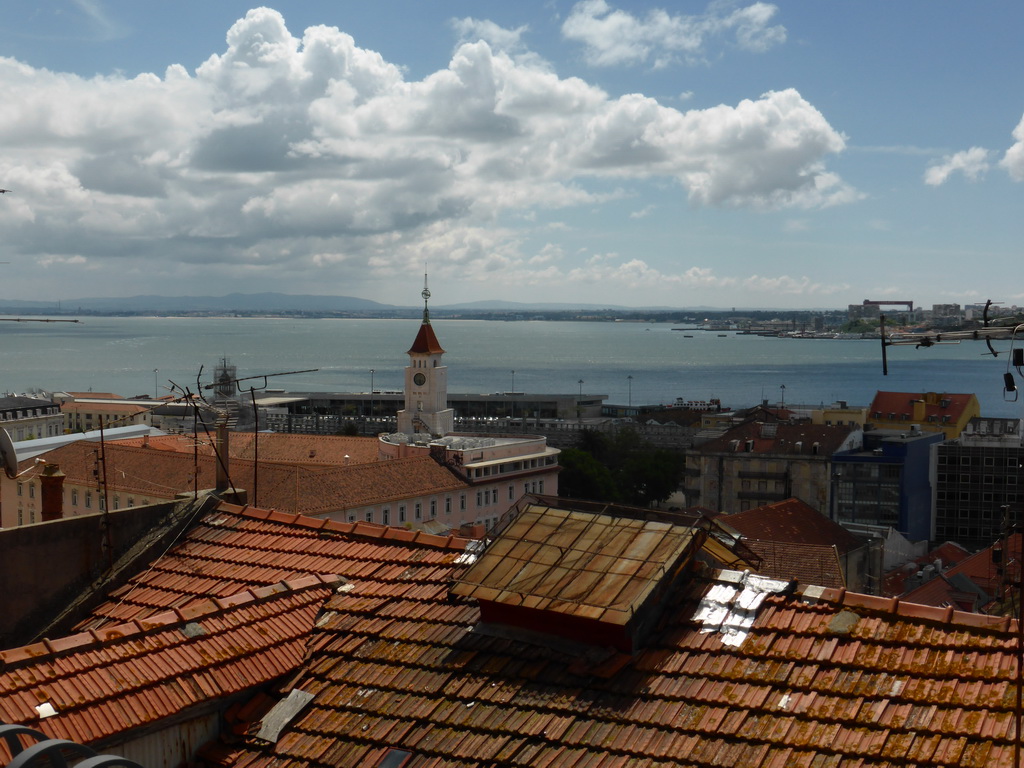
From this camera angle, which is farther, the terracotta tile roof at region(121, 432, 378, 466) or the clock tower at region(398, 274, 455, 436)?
the clock tower at region(398, 274, 455, 436)

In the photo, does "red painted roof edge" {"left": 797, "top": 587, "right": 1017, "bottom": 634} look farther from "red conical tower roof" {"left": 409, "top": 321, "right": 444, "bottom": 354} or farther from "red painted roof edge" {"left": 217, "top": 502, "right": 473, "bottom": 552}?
"red conical tower roof" {"left": 409, "top": 321, "right": 444, "bottom": 354}

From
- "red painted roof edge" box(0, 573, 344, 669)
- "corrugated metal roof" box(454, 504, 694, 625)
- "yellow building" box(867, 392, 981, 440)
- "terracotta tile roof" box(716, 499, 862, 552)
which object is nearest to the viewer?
"red painted roof edge" box(0, 573, 344, 669)

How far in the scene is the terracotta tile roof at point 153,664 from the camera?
5.34 meters

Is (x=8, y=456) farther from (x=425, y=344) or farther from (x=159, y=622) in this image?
(x=425, y=344)

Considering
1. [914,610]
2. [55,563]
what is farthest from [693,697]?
[55,563]

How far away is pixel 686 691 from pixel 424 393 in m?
62.9

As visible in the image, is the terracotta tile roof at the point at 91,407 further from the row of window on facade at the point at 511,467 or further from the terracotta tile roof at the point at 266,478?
the terracotta tile roof at the point at 266,478

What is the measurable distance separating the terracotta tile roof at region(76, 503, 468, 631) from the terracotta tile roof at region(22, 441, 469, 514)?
30.7 meters

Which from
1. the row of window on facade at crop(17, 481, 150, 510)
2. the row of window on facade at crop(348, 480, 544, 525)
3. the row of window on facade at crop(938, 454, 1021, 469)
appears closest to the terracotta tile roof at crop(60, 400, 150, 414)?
the row of window on facade at crop(348, 480, 544, 525)

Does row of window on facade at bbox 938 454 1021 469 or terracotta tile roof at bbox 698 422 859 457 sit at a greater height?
terracotta tile roof at bbox 698 422 859 457

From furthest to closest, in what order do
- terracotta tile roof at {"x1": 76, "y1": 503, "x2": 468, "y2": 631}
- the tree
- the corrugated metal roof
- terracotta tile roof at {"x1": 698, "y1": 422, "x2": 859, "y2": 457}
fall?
the tree → terracotta tile roof at {"x1": 698, "y1": 422, "x2": 859, "y2": 457} → terracotta tile roof at {"x1": 76, "y1": 503, "x2": 468, "y2": 631} → the corrugated metal roof

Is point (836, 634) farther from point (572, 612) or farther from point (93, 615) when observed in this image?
point (93, 615)

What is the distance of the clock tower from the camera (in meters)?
67.6

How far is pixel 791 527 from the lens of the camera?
108 ft
